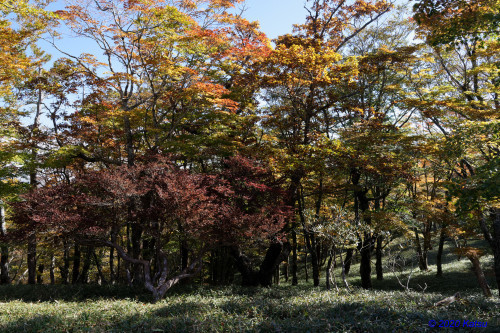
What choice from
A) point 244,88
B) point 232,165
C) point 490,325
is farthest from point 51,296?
point 490,325

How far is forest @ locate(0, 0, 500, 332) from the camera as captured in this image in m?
6.04

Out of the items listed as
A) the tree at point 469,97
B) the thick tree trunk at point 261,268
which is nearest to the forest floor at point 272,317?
the tree at point 469,97

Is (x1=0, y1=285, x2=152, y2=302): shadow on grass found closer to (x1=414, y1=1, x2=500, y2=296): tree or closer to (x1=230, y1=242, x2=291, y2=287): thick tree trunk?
(x1=230, y1=242, x2=291, y2=287): thick tree trunk

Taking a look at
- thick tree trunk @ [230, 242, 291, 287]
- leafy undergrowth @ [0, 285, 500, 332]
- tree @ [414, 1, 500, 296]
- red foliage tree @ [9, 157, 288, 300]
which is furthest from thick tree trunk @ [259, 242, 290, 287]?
tree @ [414, 1, 500, 296]

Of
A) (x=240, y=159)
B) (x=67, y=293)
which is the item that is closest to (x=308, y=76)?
(x=240, y=159)

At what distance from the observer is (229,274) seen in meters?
18.2

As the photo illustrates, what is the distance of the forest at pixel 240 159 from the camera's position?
6.04 m

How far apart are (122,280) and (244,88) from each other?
15823 millimetres

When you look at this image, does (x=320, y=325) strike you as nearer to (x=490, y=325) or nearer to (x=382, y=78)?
(x=490, y=325)

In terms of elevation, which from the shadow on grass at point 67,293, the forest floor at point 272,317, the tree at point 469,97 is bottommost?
the shadow on grass at point 67,293

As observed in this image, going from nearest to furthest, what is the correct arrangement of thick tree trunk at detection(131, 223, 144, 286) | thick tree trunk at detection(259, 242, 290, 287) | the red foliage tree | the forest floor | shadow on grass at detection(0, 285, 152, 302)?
the forest floor, the red foliage tree, shadow on grass at detection(0, 285, 152, 302), thick tree trunk at detection(131, 223, 144, 286), thick tree trunk at detection(259, 242, 290, 287)

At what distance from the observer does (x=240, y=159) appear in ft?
33.7

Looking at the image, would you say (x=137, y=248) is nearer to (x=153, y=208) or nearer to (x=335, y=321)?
(x=153, y=208)

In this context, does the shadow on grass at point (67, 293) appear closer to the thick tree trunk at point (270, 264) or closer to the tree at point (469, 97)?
the thick tree trunk at point (270, 264)
